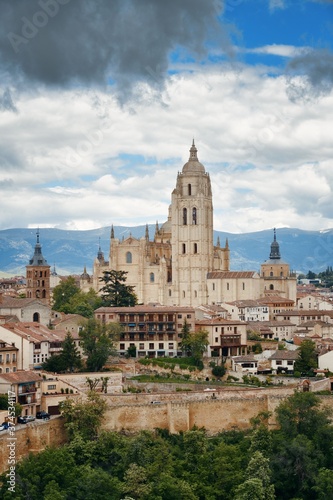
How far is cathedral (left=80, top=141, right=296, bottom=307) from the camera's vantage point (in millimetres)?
87750

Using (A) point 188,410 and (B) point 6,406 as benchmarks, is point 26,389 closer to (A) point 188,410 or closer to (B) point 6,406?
(B) point 6,406

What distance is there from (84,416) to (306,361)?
17528mm

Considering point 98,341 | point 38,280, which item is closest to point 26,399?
point 98,341

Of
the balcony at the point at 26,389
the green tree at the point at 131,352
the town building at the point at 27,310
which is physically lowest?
the balcony at the point at 26,389

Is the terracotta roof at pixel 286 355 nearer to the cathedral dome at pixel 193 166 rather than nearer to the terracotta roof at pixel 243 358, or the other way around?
the terracotta roof at pixel 243 358

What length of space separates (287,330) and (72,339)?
19498 mm

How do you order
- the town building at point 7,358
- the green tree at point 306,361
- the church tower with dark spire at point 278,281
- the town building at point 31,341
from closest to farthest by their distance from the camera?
1. the town building at point 7,358
2. the town building at point 31,341
3. the green tree at point 306,361
4. the church tower with dark spire at point 278,281

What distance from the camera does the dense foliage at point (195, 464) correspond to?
39969 mm

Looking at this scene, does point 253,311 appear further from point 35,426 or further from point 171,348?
point 35,426

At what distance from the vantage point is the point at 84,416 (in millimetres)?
43906

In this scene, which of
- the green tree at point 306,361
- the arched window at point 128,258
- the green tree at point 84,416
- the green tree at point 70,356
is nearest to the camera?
the green tree at point 84,416

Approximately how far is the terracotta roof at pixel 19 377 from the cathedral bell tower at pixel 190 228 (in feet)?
136

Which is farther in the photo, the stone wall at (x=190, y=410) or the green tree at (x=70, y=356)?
the green tree at (x=70, y=356)

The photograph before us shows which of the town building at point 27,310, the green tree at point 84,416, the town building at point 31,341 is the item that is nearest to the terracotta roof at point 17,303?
the town building at point 27,310
